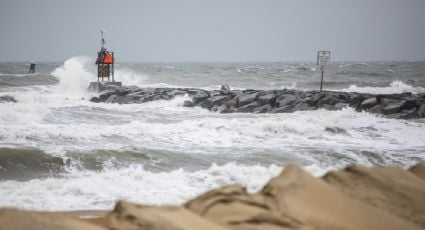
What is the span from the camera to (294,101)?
58.3ft

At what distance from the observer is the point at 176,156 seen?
8.19 meters

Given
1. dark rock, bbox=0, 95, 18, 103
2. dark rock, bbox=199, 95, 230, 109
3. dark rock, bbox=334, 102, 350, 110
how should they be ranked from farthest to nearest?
dark rock, bbox=0, 95, 18, 103 < dark rock, bbox=199, 95, 230, 109 < dark rock, bbox=334, 102, 350, 110

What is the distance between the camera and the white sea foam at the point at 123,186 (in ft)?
17.2

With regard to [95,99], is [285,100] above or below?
above

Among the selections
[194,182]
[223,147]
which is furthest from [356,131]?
[194,182]

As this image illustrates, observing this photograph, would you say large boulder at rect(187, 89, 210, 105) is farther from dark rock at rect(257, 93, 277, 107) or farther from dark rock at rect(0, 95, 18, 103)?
dark rock at rect(0, 95, 18, 103)

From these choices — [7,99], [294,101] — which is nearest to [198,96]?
[294,101]

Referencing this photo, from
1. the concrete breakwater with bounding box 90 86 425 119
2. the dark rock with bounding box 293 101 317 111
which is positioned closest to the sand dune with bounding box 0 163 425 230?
the concrete breakwater with bounding box 90 86 425 119

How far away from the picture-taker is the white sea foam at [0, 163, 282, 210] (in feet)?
17.2

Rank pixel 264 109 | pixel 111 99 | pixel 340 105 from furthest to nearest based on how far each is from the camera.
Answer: pixel 111 99 < pixel 264 109 < pixel 340 105

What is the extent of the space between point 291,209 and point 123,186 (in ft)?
12.3

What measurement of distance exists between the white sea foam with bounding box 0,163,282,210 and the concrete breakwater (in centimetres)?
1006

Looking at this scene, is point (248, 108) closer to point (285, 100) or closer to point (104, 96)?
point (285, 100)

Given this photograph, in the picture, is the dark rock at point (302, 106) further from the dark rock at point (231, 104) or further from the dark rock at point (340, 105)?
the dark rock at point (231, 104)
